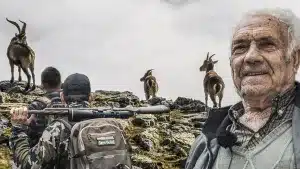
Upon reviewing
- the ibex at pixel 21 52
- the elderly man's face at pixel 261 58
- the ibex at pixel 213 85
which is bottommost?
the elderly man's face at pixel 261 58

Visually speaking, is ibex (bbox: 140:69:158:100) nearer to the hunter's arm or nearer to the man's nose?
the hunter's arm

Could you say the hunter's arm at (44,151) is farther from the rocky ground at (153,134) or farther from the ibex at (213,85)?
the ibex at (213,85)

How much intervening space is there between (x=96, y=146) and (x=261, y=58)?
296 cm

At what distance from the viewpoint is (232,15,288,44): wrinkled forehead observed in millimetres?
2561

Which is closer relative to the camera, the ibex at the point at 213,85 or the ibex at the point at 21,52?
the ibex at the point at 21,52

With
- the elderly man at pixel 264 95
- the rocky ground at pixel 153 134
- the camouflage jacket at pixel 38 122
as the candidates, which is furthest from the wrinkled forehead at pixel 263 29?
the rocky ground at pixel 153 134

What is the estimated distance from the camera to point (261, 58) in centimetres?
252

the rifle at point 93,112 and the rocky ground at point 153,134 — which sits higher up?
the rifle at point 93,112

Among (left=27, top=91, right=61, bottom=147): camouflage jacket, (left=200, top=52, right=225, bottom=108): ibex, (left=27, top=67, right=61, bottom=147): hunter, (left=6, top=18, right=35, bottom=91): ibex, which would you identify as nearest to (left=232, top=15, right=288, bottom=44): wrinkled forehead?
(left=27, top=67, right=61, bottom=147): hunter

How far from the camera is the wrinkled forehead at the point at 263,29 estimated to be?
2.56 meters

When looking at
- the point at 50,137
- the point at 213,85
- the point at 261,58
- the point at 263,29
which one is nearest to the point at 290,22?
the point at 263,29

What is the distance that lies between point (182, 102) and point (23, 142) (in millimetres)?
26020

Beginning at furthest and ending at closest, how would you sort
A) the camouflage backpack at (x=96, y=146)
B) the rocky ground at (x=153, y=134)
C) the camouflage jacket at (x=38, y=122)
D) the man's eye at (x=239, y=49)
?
the rocky ground at (x=153, y=134) → the camouflage jacket at (x=38, y=122) → the camouflage backpack at (x=96, y=146) → the man's eye at (x=239, y=49)

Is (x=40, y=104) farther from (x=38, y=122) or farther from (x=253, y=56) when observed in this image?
(x=253, y=56)
